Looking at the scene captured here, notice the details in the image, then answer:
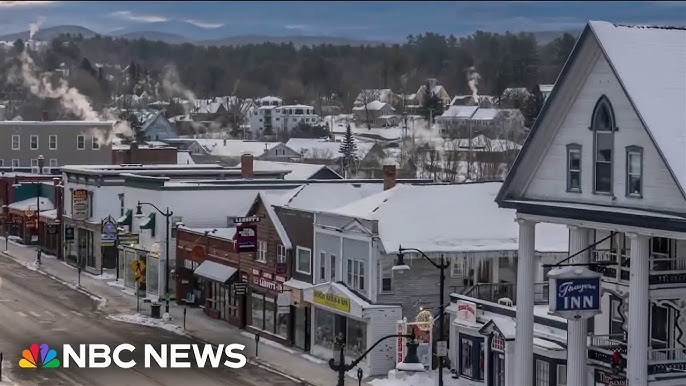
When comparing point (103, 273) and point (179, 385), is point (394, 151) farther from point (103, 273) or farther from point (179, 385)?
point (179, 385)

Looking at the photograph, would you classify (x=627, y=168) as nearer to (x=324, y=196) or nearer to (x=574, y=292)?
(x=574, y=292)

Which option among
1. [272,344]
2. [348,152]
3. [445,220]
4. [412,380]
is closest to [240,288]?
[272,344]

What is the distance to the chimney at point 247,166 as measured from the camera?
85.1 m

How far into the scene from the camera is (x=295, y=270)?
→ 5991cm

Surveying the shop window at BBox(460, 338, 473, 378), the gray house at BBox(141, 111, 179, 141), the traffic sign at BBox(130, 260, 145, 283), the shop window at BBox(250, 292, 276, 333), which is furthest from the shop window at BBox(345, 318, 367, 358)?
A: the gray house at BBox(141, 111, 179, 141)

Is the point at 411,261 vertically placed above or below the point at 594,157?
below

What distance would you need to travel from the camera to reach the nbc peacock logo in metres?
54.5

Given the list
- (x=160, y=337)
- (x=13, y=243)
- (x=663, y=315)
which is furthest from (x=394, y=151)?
(x=663, y=315)

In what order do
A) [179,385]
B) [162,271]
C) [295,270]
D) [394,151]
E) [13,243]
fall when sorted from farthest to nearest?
[394,151]
[13,243]
[162,271]
[295,270]
[179,385]

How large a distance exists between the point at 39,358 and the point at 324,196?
14464 mm

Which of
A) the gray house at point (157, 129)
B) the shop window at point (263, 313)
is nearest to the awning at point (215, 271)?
the shop window at point (263, 313)

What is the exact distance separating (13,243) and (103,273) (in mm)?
22092

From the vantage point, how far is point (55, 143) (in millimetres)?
127875

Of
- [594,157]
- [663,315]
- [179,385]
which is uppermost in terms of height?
[594,157]
